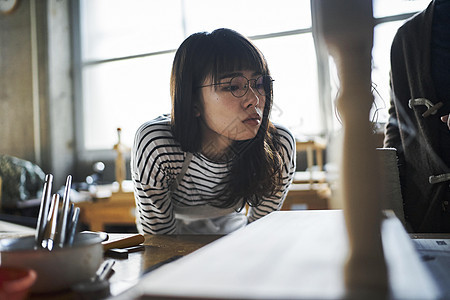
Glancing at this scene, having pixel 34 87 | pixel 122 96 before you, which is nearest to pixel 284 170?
pixel 122 96

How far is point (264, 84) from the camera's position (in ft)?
3.06

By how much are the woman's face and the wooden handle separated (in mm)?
405

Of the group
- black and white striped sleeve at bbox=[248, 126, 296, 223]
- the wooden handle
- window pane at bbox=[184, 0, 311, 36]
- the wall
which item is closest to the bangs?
black and white striped sleeve at bbox=[248, 126, 296, 223]

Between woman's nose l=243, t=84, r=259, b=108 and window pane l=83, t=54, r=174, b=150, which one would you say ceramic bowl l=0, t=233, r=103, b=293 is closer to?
woman's nose l=243, t=84, r=259, b=108

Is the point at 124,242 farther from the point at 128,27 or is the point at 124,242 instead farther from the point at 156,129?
the point at 128,27

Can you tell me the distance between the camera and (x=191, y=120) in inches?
39.2

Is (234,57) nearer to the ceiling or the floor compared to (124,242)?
nearer to the ceiling

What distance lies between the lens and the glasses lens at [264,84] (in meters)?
0.92

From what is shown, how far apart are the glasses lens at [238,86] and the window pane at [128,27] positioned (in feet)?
8.12

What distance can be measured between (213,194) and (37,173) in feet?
7.84

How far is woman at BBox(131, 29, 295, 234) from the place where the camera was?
92 centimetres

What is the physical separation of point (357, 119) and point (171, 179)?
801 mm

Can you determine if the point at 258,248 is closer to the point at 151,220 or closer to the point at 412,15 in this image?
the point at 151,220

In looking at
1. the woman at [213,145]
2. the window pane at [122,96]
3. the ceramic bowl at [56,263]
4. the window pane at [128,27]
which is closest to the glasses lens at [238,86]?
the woman at [213,145]
